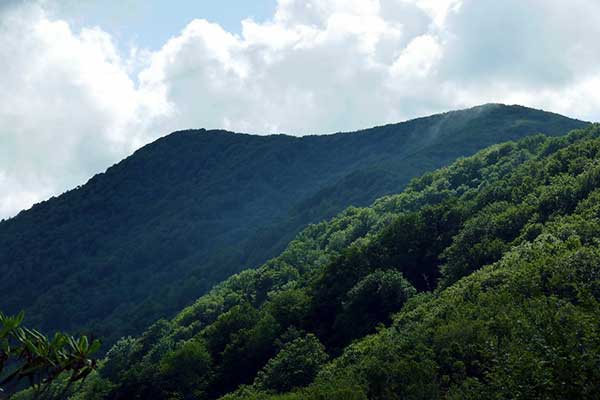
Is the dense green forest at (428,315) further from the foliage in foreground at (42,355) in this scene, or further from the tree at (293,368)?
the foliage in foreground at (42,355)

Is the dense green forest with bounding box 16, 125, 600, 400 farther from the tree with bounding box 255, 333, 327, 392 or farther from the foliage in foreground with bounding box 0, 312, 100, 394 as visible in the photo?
the foliage in foreground with bounding box 0, 312, 100, 394

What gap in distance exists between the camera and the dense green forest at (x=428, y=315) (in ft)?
134

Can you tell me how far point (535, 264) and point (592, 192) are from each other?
1158 inches

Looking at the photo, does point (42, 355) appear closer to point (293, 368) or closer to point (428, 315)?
point (428, 315)

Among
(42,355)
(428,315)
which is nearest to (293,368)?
(428,315)

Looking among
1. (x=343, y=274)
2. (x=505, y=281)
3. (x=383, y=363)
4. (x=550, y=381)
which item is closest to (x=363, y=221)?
(x=343, y=274)

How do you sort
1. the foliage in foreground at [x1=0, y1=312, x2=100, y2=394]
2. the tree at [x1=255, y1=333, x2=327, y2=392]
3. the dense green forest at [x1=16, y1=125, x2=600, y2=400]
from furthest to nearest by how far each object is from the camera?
the tree at [x1=255, y1=333, x2=327, y2=392]
the dense green forest at [x1=16, y1=125, x2=600, y2=400]
the foliage in foreground at [x1=0, y1=312, x2=100, y2=394]

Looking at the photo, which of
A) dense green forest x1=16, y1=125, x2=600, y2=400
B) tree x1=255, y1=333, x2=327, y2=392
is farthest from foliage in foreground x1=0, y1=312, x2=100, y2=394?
tree x1=255, y1=333, x2=327, y2=392

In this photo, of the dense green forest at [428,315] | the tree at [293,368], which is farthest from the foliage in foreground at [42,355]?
the tree at [293,368]

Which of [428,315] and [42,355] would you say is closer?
[42,355]

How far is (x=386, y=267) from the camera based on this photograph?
10744 cm

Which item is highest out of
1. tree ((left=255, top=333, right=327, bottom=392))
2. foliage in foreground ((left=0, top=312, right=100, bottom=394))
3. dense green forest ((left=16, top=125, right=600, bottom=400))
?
foliage in foreground ((left=0, top=312, right=100, bottom=394))

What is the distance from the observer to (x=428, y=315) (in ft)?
228

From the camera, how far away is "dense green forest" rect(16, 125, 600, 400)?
40.8 metres
